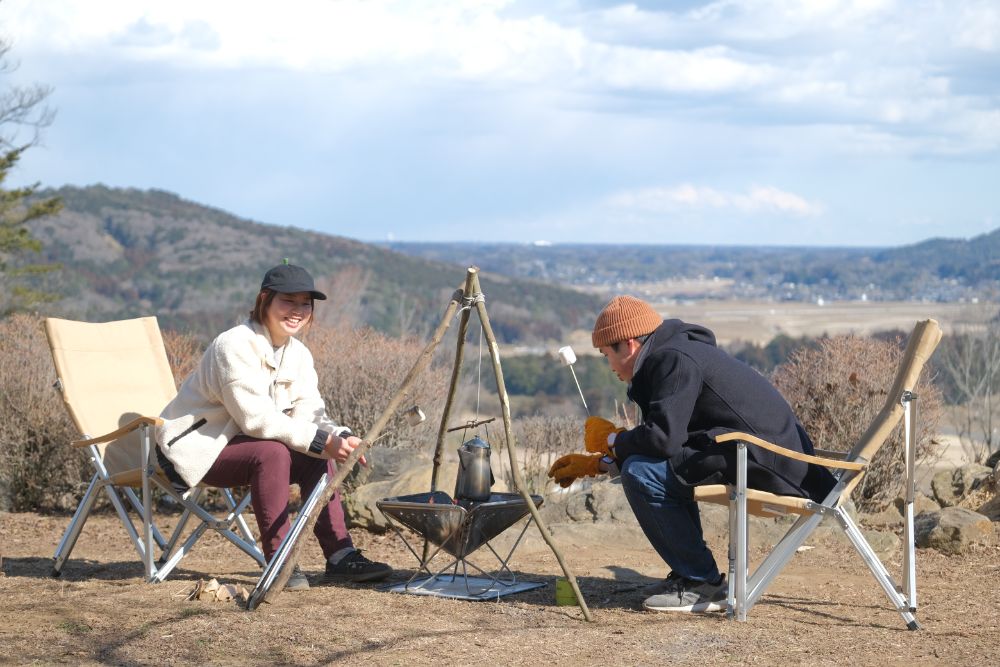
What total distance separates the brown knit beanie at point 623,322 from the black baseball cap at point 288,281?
1.01 m

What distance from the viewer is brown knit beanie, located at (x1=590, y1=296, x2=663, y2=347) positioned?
4324mm

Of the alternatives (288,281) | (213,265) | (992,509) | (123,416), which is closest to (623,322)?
(288,281)

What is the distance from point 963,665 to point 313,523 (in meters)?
2.17

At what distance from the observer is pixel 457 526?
4531 millimetres

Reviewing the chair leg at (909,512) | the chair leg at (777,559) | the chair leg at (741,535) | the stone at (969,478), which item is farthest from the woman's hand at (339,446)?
the stone at (969,478)

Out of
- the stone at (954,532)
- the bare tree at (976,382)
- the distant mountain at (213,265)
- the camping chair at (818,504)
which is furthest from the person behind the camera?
the distant mountain at (213,265)

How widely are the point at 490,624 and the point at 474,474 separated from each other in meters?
0.63

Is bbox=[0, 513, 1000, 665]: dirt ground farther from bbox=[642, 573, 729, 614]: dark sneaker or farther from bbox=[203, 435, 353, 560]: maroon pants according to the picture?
bbox=[203, 435, 353, 560]: maroon pants

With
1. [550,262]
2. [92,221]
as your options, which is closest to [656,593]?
[92,221]

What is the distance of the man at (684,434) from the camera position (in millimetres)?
4184

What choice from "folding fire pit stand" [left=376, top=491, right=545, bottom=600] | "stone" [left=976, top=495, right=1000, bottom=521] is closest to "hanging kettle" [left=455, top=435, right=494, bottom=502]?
"folding fire pit stand" [left=376, top=491, right=545, bottom=600]

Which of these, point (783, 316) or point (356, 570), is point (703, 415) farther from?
point (783, 316)

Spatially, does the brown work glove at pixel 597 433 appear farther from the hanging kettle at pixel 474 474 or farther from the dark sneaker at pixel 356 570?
the dark sneaker at pixel 356 570

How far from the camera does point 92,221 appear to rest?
73562 mm
